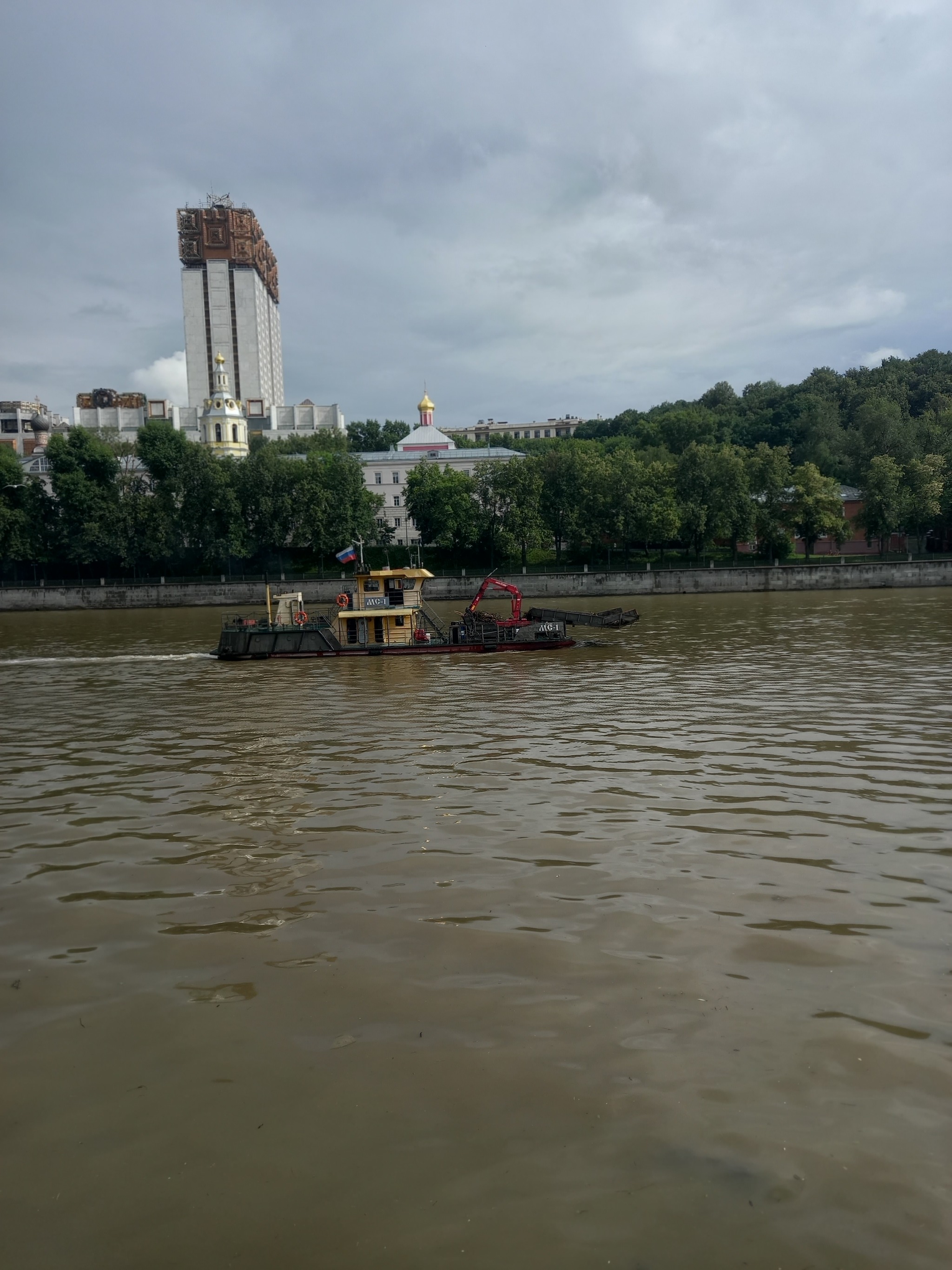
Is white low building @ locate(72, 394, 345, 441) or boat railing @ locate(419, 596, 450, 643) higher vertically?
white low building @ locate(72, 394, 345, 441)

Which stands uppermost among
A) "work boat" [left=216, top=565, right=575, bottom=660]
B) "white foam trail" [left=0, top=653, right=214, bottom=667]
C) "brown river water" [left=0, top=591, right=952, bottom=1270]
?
"work boat" [left=216, top=565, right=575, bottom=660]

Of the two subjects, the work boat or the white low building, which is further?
the white low building

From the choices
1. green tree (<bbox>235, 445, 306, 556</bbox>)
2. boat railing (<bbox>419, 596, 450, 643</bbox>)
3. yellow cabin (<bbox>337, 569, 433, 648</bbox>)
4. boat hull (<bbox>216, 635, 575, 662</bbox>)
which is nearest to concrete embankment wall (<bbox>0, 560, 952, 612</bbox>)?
green tree (<bbox>235, 445, 306, 556</bbox>)

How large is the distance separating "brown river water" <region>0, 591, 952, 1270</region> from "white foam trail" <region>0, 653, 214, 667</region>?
64.0 feet

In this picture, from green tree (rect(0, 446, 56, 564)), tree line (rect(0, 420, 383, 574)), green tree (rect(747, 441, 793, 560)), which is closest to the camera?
green tree (rect(0, 446, 56, 564))

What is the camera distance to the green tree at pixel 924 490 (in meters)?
83.1

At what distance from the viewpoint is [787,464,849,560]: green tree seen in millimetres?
82375

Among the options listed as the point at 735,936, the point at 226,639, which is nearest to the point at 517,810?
the point at 735,936

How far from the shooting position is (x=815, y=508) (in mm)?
82375

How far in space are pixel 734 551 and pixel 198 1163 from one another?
271 feet

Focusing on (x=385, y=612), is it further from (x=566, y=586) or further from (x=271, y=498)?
(x=271, y=498)

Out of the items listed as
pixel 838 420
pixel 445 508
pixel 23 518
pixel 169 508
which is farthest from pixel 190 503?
pixel 838 420

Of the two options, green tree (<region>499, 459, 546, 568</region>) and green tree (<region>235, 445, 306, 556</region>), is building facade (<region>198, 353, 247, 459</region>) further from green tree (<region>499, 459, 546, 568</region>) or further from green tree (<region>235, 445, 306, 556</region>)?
green tree (<region>499, 459, 546, 568</region>)

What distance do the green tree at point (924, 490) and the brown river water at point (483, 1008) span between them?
3074 inches
